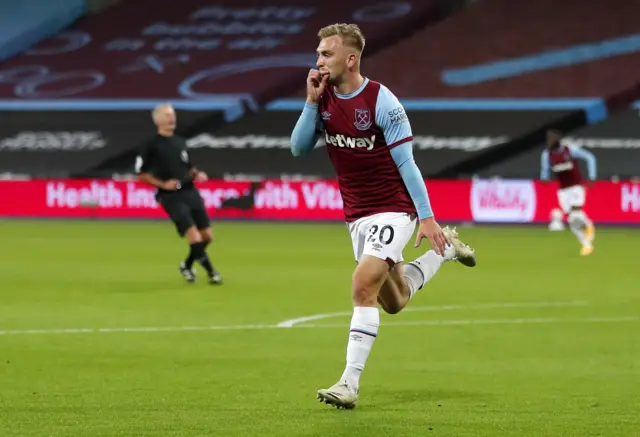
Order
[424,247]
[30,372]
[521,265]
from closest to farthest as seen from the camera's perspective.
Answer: [30,372] → [521,265] → [424,247]

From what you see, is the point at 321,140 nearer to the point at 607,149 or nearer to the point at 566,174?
the point at 607,149

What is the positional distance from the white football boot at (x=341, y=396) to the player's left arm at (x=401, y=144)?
106cm

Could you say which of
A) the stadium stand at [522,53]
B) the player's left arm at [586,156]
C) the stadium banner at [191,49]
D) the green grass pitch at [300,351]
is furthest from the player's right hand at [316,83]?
the stadium banner at [191,49]

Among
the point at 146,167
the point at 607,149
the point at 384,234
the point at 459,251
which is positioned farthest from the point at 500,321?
the point at 607,149

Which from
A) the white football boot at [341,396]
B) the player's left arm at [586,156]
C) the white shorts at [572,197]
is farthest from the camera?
the player's left arm at [586,156]

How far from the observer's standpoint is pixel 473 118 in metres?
37.2

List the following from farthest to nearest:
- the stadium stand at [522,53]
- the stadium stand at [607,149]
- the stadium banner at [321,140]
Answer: the stadium stand at [522,53] < the stadium banner at [321,140] < the stadium stand at [607,149]

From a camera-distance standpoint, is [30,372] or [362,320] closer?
[362,320]

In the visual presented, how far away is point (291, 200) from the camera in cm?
3167

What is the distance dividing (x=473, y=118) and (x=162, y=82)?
893 cm

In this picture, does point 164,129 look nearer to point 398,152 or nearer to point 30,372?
point 30,372

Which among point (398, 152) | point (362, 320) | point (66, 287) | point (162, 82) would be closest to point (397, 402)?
point (362, 320)

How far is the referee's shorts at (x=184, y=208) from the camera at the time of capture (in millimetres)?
16953

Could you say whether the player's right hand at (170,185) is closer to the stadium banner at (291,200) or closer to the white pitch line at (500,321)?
the white pitch line at (500,321)
